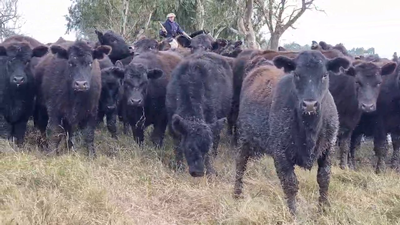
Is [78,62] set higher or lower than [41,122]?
higher

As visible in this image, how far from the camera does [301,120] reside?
640cm

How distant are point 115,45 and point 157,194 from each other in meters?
6.08

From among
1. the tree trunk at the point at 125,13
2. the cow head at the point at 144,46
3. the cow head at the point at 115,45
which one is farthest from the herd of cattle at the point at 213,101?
the tree trunk at the point at 125,13

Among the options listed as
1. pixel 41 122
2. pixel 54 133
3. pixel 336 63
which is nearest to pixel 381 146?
pixel 336 63

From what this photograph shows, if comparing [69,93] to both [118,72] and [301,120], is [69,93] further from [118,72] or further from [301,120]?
[301,120]

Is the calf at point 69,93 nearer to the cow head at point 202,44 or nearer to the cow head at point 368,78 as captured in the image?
the cow head at point 202,44

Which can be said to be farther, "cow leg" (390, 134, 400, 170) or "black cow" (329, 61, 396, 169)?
"cow leg" (390, 134, 400, 170)

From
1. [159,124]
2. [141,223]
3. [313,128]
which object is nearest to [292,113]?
[313,128]

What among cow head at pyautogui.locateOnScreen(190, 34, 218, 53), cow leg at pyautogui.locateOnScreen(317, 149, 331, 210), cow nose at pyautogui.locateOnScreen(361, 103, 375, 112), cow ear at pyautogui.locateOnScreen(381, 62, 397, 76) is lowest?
cow leg at pyautogui.locateOnScreen(317, 149, 331, 210)

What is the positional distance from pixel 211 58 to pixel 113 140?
7.91 feet

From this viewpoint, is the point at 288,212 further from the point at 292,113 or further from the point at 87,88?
the point at 87,88

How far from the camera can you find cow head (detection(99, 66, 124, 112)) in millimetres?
10820

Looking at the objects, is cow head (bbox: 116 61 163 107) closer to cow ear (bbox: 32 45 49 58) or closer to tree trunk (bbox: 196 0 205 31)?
cow ear (bbox: 32 45 49 58)

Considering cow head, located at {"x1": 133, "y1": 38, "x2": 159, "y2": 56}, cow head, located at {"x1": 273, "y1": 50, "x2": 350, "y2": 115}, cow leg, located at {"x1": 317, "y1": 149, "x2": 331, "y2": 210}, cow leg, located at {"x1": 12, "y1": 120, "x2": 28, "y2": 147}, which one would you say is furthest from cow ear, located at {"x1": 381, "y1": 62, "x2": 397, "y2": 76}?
cow leg, located at {"x1": 12, "y1": 120, "x2": 28, "y2": 147}
